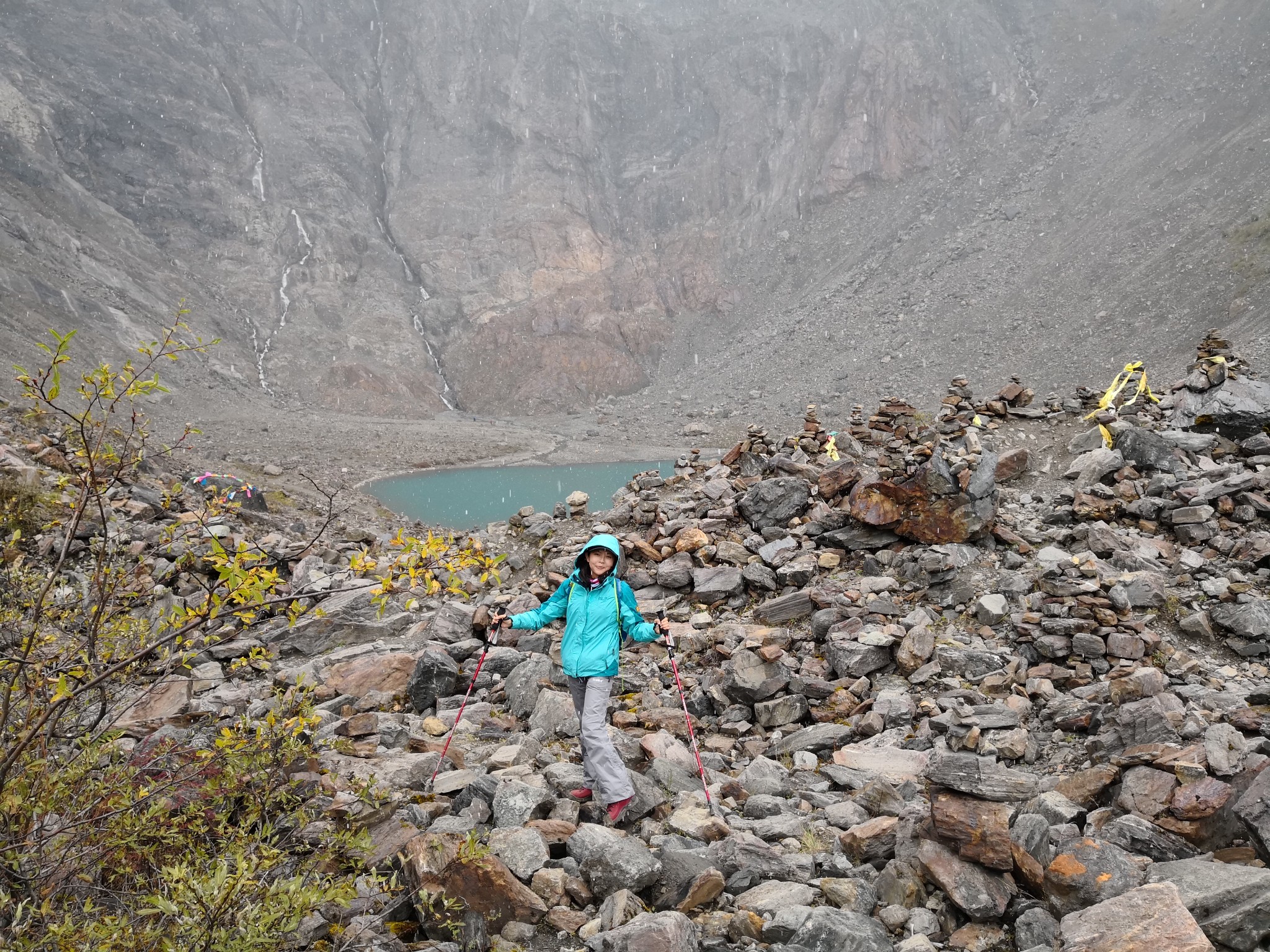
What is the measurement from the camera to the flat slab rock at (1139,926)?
3.24m

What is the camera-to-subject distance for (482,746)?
6.59 meters

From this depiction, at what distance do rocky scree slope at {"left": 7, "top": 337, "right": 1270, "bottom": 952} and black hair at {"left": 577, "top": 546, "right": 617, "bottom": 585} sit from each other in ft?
4.94

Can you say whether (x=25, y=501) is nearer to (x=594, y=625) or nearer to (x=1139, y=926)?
(x=594, y=625)

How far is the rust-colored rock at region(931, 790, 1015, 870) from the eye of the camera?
4.15 meters

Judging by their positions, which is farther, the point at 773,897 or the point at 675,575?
the point at 675,575

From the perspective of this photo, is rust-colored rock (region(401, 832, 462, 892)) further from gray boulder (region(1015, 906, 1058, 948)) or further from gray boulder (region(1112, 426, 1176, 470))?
A: gray boulder (region(1112, 426, 1176, 470))

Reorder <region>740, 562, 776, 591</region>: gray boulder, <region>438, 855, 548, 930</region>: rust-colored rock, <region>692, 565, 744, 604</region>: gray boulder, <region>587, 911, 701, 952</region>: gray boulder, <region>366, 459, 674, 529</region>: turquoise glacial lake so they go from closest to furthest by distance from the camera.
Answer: <region>587, 911, 701, 952</region>: gray boulder < <region>438, 855, 548, 930</region>: rust-colored rock < <region>740, 562, 776, 591</region>: gray boulder < <region>692, 565, 744, 604</region>: gray boulder < <region>366, 459, 674, 529</region>: turquoise glacial lake

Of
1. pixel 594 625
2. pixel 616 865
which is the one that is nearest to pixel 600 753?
pixel 594 625

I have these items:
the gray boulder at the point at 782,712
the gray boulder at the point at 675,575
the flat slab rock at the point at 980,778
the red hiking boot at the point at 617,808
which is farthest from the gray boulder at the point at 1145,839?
the gray boulder at the point at 675,575

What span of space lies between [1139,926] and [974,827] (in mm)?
983

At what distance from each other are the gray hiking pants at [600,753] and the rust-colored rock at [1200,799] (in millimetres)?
3410

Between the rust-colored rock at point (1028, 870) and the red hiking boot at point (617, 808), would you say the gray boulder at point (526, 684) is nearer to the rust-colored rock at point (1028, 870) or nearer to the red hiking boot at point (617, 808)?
the red hiking boot at point (617, 808)

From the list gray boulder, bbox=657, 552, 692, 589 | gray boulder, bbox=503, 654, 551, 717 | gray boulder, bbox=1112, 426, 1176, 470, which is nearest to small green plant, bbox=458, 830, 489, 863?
gray boulder, bbox=503, 654, 551, 717

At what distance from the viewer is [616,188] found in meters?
91.0
